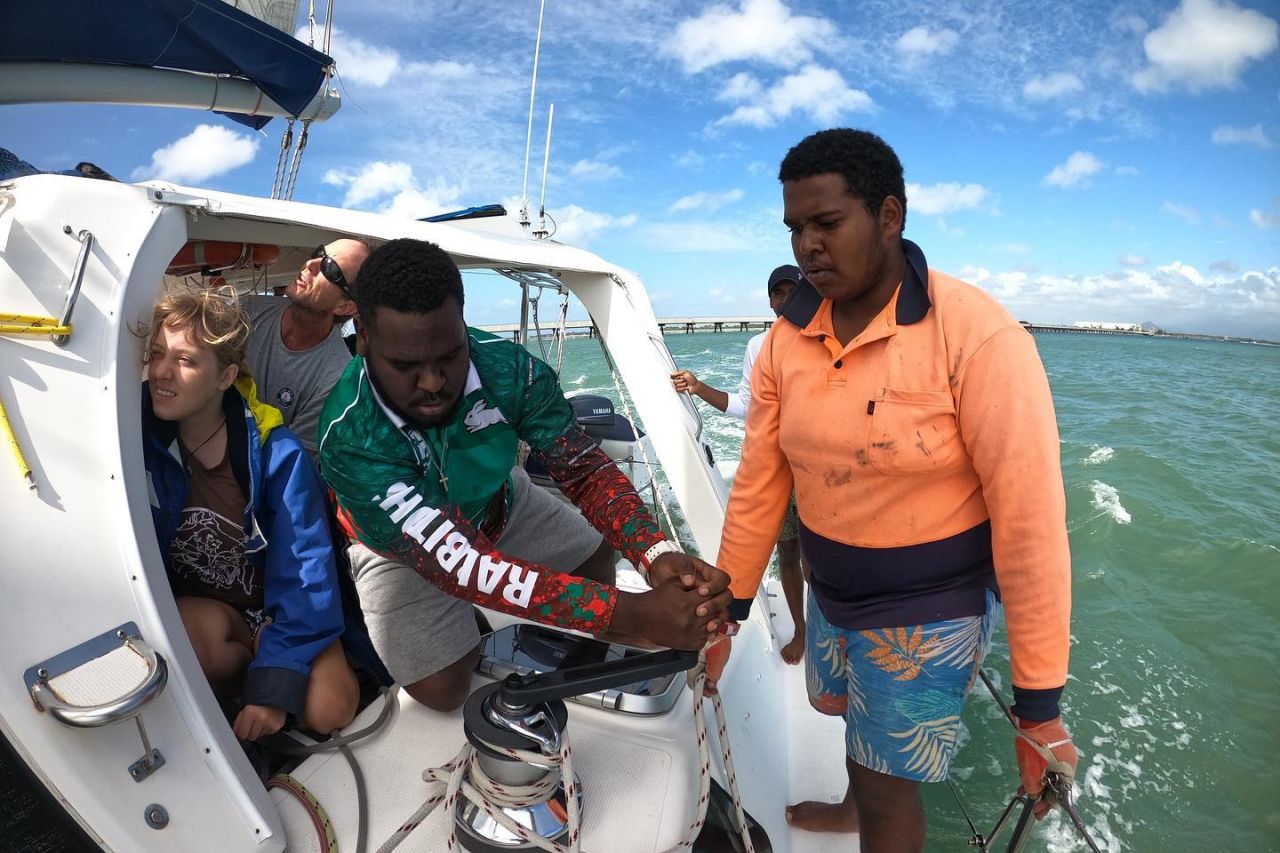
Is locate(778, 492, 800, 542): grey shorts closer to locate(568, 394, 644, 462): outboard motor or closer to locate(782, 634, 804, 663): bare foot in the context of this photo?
locate(782, 634, 804, 663): bare foot

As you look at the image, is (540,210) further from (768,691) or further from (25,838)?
(25,838)

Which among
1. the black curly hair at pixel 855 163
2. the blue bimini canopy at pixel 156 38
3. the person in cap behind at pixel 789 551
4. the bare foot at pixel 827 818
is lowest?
the bare foot at pixel 827 818

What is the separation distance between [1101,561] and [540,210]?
5388mm

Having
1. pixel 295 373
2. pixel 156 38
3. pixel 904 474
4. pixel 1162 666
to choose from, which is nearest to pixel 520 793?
pixel 904 474

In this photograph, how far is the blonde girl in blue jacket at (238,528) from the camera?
1.75 m

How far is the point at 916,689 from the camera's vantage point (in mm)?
1469

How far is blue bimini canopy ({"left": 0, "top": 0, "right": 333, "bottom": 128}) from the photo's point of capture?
10.8 ft

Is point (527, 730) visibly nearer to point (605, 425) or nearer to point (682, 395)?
point (682, 395)

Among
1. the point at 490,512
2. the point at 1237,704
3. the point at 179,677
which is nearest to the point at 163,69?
the point at 490,512

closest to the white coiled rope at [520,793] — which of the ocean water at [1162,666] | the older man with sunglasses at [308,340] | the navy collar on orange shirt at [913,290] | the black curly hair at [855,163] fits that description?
the navy collar on orange shirt at [913,290]

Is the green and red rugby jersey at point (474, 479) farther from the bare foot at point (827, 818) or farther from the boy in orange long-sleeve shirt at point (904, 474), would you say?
the bare foot at point (827, 818)

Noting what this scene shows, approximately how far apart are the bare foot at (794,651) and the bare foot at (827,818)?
2.95 feet

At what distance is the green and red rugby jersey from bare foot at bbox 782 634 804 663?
1.59m

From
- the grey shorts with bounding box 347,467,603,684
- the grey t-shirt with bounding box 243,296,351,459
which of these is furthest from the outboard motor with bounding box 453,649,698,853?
the grey t-shirt with bounding box 243,296,351,459
